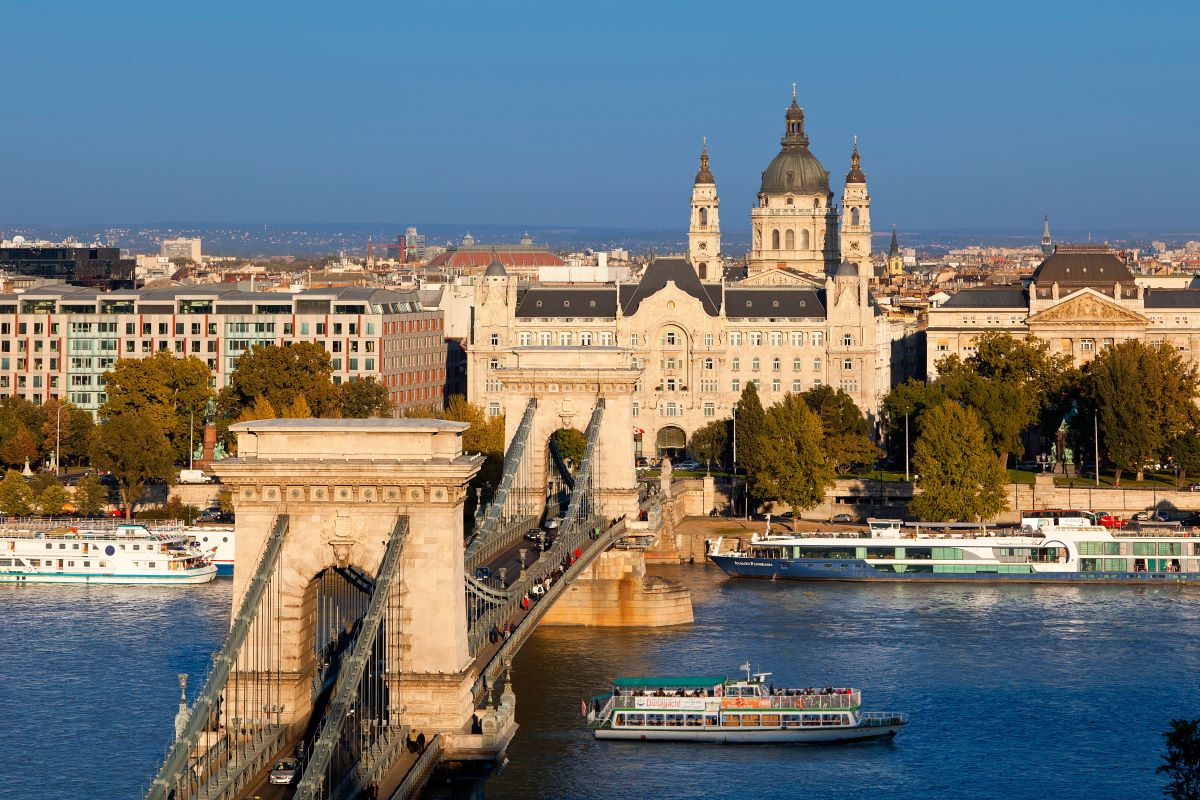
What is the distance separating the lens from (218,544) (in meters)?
59.6

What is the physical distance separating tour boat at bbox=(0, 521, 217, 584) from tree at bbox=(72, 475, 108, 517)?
26.8ft

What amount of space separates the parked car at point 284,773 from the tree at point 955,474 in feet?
129

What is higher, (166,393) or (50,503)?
(166,393)

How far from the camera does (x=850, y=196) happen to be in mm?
100250

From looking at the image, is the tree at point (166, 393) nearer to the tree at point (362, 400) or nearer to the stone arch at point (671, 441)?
the tree at point (362, 400)

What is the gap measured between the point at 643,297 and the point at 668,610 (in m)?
35.3

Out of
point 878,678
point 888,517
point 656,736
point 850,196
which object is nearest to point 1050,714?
point 878,678

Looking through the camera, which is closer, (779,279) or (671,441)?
(671,441)

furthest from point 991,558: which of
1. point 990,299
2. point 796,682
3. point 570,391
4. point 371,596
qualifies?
point 371,596

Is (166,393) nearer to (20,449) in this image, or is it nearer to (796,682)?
(20,449)

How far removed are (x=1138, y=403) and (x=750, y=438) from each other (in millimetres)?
12084

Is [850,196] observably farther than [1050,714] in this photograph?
Yes

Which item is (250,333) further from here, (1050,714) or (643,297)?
(1050,714)

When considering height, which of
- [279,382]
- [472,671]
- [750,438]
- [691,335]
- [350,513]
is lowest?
[472,671]
